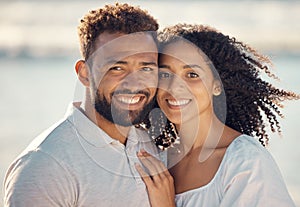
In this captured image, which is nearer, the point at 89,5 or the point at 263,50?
the point at 263,50

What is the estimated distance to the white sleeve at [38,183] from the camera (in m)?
3.21

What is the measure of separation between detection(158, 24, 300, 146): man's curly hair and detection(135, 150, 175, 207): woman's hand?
0.36m

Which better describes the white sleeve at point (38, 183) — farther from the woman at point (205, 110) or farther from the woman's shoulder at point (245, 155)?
the woman's shoulder at point (245, 155)

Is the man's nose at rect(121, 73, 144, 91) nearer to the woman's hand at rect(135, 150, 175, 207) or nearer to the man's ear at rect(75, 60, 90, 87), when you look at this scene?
the man's ear at rect(75, 60, 90, 87)

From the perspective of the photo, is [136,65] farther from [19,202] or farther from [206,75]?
[19,202]

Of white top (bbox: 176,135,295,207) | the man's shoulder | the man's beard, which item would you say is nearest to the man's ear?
the man's beard

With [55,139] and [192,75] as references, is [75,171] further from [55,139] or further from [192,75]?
[192,75]

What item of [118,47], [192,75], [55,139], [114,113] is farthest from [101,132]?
[192,75]

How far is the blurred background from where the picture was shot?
10.6 metres

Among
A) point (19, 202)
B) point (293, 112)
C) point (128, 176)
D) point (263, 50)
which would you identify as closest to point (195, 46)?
point (128, 176)

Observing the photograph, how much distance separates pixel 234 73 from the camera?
3.78 m

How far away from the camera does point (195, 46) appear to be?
3713 millimetres

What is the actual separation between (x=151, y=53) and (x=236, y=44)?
394 mm

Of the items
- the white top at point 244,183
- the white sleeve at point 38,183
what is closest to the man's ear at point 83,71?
the white sleeve at point 38,183
